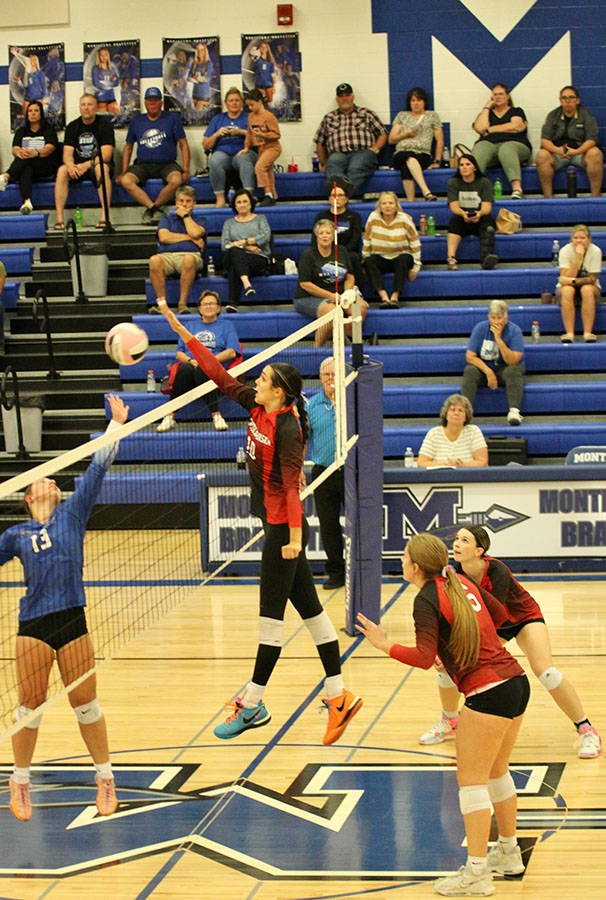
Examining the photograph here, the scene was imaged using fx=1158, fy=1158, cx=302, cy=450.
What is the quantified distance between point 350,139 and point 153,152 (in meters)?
2.75

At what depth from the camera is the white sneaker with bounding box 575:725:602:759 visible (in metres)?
6.74

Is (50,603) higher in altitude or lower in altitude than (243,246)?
lower

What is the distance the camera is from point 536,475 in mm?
10828

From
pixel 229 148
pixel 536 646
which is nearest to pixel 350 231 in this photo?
pixel 229 148

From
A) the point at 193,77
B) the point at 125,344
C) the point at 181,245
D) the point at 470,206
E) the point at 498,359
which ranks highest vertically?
the point at 193,77

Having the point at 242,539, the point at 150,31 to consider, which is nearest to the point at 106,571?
the point at 242,539

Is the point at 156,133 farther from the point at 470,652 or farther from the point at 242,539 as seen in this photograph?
the point at 470,652

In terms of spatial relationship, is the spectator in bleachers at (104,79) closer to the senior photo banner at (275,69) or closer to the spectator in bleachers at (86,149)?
the spectator in bleachers at (86,149)

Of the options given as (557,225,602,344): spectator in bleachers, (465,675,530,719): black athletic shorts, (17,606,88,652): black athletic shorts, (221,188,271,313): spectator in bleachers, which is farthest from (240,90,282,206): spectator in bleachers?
(465,675,530,719): black athletic shorts

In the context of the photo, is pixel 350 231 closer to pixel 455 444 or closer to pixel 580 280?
pixel 580 280

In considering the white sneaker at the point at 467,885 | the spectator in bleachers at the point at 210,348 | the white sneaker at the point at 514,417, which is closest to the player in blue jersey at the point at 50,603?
the white sneaker at the point at 467,885

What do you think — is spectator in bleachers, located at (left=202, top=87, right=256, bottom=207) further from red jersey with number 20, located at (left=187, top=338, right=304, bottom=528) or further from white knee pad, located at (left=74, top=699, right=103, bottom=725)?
white knee pad, located at (left=74, top=699, right=103, bottom=725)

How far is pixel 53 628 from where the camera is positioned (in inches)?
229

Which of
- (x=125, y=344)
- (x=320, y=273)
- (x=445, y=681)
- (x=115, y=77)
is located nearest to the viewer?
(x=125, y=344)
